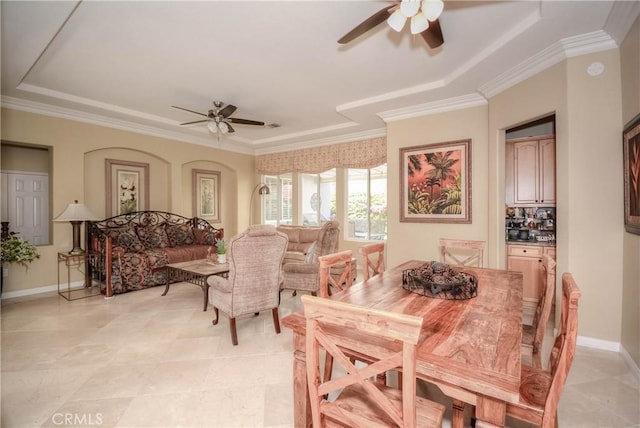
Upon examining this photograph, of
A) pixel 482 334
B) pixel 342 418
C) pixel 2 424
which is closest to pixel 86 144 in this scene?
pixel 2 424

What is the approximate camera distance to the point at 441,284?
1693mm

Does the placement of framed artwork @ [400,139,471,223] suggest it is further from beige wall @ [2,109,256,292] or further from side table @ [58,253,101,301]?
side table @ [58,253,101,301]

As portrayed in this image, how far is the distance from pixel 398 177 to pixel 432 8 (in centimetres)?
292

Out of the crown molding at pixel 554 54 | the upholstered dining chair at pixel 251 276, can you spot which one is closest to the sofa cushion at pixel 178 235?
the upholstered dining chair at pixel 251 276

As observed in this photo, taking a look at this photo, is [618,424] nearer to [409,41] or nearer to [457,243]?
[457,243]

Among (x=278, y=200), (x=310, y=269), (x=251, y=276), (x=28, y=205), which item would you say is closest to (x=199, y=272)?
(x=251, y=276)

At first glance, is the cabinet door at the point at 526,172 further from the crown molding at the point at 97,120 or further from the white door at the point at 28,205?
the white door at the point at 28,205

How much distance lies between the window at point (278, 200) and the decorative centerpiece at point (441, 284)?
559 cm

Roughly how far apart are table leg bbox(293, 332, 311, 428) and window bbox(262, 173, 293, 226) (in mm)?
5935

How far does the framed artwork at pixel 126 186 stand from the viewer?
17.2ft

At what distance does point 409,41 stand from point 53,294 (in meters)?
5.81

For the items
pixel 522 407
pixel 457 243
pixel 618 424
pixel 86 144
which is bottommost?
pixel 618 424

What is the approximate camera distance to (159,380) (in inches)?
86.4

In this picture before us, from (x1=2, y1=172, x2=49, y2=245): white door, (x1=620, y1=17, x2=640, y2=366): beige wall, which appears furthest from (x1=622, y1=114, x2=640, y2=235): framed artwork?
(x1=2, y1=172, x2=49, y2=245): white door
